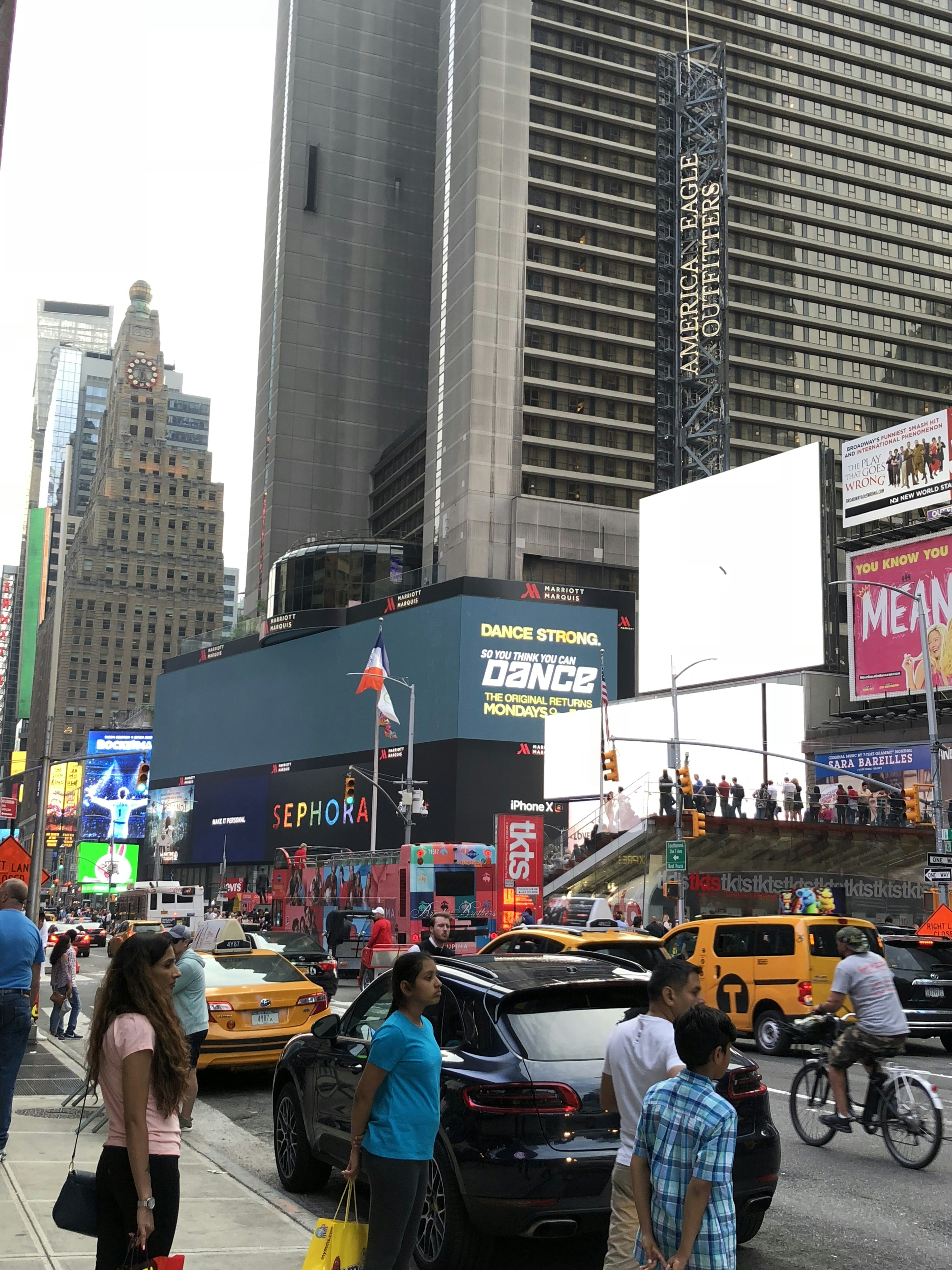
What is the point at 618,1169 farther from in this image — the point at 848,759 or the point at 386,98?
the point at 386,98

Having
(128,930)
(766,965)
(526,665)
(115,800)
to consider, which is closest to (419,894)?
(128,930)

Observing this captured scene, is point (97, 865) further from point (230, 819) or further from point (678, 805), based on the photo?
point (678, 805)

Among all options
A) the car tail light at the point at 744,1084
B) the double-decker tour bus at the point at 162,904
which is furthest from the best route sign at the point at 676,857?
the car tail light at the point at 744,1084

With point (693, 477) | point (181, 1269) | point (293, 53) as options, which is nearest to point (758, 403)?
point (693, 477)

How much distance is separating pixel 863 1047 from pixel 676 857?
1039 inches

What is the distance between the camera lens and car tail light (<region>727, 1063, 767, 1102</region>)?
741cm

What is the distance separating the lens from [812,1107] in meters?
11.3

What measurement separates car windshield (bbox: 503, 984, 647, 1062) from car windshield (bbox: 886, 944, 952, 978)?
42.1ft

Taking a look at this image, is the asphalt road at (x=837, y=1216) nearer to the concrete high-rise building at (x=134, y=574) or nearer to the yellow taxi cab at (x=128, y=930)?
the yellow taxi cab at (x=128, y=930)

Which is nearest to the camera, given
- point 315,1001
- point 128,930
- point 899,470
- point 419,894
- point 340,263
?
point 315,1001

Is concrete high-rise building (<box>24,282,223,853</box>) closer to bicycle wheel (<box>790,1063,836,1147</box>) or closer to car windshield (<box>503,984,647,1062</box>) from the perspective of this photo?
bicycle wheel (<box>790,1063,836,1147</box>)

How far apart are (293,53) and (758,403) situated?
200 ft

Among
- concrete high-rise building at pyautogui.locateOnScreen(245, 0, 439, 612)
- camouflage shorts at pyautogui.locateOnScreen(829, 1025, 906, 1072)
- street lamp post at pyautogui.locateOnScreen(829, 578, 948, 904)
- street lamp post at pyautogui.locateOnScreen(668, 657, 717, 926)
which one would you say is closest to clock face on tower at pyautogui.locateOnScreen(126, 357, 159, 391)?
concrete high-rise building at pyautogui.locateOnScreen(245, 0, 439, 612)

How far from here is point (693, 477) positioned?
82.1m
